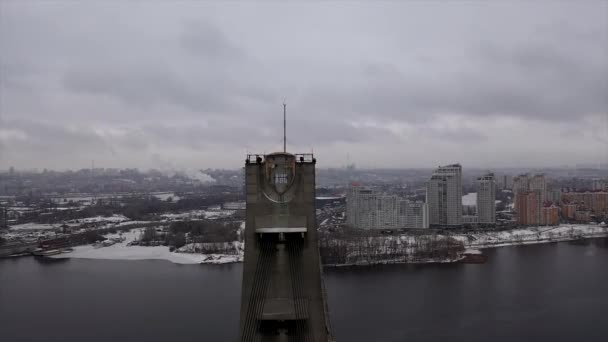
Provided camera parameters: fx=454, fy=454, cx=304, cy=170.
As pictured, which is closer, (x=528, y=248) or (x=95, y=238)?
(x=528, y=248)

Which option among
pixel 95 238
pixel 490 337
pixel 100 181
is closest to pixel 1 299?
pixel 95 238

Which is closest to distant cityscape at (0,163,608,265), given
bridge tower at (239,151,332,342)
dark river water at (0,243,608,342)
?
dark river water at (0,243,608,342)

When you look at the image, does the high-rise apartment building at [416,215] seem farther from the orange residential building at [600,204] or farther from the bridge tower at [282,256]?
the bridge tower at [282,256]

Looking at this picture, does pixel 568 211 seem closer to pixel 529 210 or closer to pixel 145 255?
pixel 529 210

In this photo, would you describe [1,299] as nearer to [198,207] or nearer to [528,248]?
[528,248]

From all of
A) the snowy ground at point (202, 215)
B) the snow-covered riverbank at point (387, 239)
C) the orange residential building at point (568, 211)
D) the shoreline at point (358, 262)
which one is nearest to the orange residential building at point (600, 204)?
the orange residential building at point (568, 211)

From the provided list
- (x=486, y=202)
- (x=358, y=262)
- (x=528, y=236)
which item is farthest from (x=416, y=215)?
(x=358, y=262)
